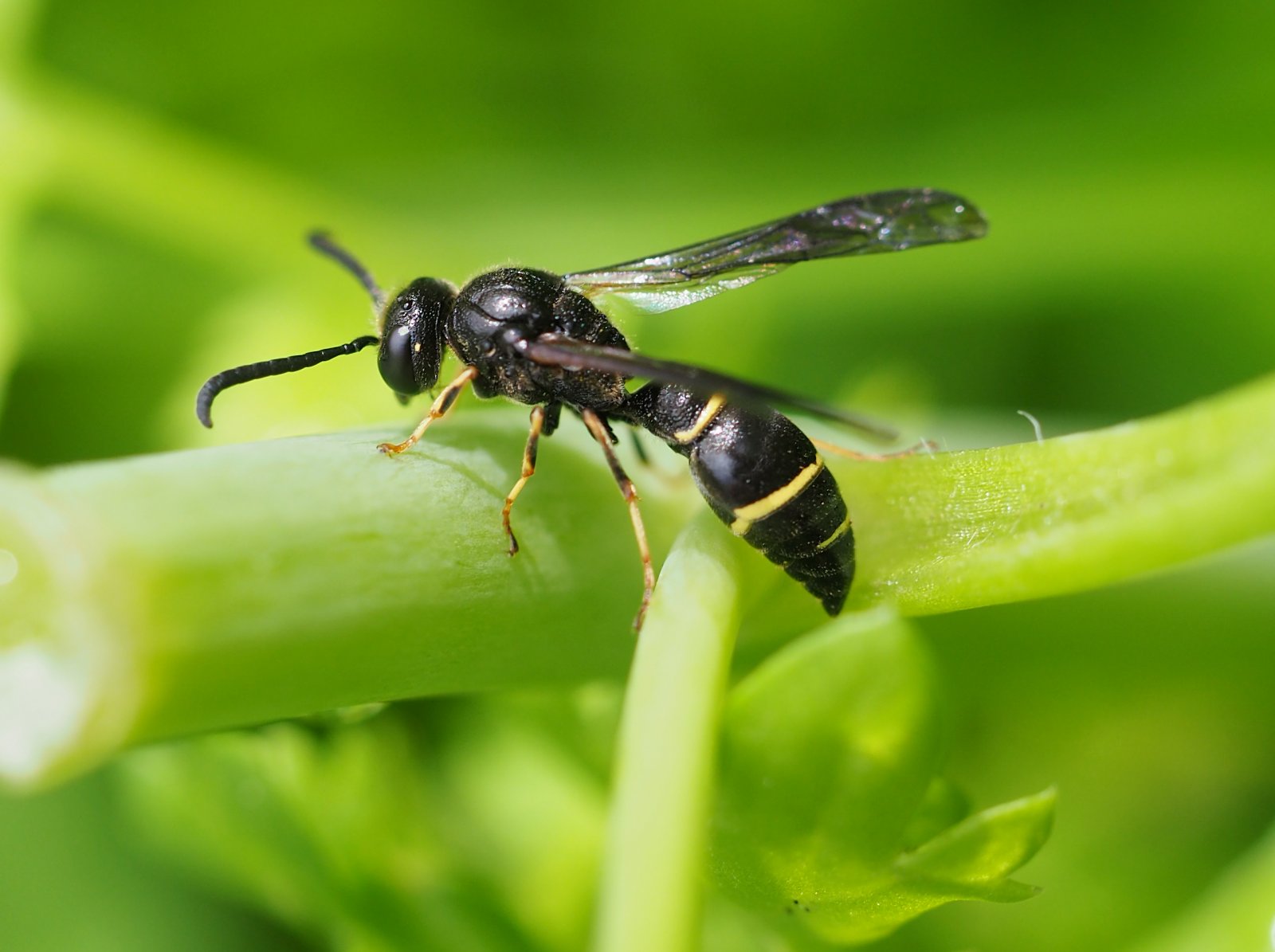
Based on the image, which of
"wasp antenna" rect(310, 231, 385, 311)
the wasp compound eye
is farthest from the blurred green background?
the wasp compound eye

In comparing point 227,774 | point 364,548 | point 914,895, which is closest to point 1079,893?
point 914,895

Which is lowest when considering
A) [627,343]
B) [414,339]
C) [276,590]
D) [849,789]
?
[849,789]

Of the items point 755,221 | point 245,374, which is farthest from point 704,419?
point 755,221

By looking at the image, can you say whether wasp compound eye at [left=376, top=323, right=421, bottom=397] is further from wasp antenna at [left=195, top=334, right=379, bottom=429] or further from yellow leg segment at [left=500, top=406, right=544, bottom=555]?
yellow leg segment at [left=500, top=406, right=544, bottom=555]

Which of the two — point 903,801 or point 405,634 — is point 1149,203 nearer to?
point 903,801

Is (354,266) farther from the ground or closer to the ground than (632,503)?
farther from the ground

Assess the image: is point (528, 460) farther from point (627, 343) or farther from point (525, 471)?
point (627, 343)
